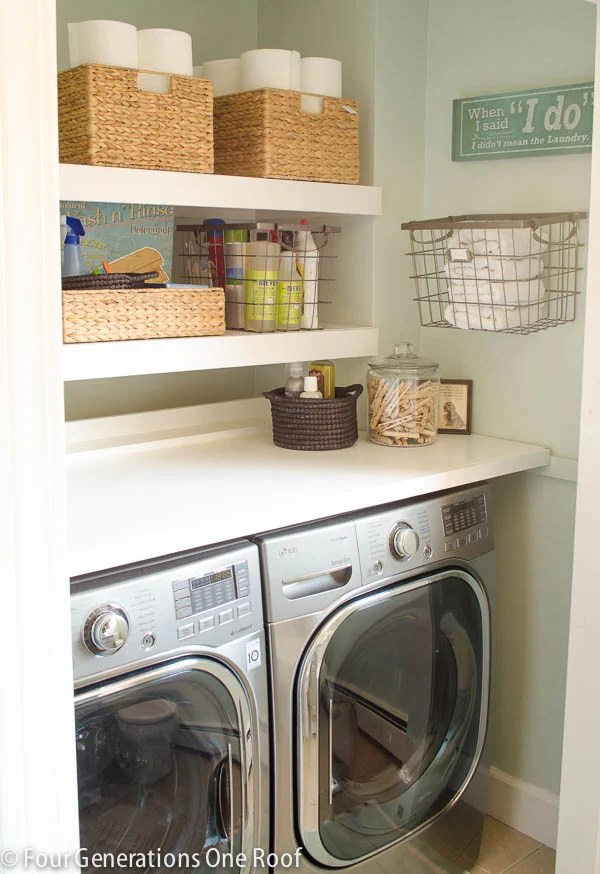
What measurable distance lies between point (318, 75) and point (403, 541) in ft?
3.64

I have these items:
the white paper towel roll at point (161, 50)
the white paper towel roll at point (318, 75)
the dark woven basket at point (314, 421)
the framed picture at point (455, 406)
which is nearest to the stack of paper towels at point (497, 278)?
the framed picture at point (455, 406)

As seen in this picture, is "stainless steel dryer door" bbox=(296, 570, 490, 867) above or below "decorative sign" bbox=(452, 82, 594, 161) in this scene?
below

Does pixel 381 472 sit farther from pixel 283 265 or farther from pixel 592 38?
pixel 592 38

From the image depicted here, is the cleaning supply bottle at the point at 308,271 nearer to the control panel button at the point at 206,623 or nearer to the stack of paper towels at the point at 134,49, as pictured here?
the stack of paper towels at the point at 134,49

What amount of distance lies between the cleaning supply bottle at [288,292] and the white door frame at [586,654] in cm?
70

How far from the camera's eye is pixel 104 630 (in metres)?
1.50

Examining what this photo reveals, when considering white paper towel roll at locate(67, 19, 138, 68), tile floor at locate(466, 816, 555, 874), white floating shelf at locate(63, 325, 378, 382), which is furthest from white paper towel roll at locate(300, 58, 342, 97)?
tile floor at locate(466, 816, 555, 874)

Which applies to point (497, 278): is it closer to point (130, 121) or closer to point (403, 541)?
point (403, 541)

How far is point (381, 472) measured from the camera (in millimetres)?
2068

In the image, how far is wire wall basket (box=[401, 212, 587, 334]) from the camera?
2.13 metres

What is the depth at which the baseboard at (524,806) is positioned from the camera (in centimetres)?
242

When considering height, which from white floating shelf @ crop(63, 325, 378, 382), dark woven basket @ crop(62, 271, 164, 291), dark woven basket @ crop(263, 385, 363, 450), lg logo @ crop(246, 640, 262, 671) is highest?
dark woven basket @ crop(62, 271, 164, 291)

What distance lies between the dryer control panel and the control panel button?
14.7 inches

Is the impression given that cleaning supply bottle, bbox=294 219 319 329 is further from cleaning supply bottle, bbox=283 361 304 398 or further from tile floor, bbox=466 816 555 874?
tile floor, bbox=466 816 555 874
